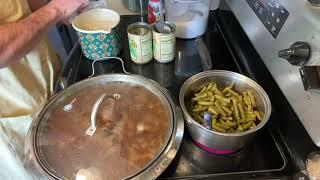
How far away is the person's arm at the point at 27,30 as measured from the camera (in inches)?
21.3

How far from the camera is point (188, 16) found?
84 cm

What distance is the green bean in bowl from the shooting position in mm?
567

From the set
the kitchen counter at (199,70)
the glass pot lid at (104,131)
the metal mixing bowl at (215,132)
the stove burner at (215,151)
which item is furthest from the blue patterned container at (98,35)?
the stove burner at (215,151)

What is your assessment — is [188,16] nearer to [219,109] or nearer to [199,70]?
[199,70]

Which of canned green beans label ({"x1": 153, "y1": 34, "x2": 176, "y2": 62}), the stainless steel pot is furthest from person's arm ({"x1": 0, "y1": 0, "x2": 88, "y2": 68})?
the stainless steel pot

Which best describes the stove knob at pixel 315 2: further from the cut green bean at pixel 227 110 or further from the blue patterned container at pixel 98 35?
the blue patterned container at pixel 98 35

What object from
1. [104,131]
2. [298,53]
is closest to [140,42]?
[104,131]

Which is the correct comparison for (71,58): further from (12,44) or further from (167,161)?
(167,161)

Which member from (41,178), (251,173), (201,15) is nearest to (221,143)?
(251,173)

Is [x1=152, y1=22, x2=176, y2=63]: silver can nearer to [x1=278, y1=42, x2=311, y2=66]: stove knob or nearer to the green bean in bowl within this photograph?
the green bean in bowl

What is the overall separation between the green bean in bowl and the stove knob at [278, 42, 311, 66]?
151mm

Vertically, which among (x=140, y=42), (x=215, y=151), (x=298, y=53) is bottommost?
(x=215, y=151)

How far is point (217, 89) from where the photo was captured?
2.05ft

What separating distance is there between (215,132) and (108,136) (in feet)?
0.70
